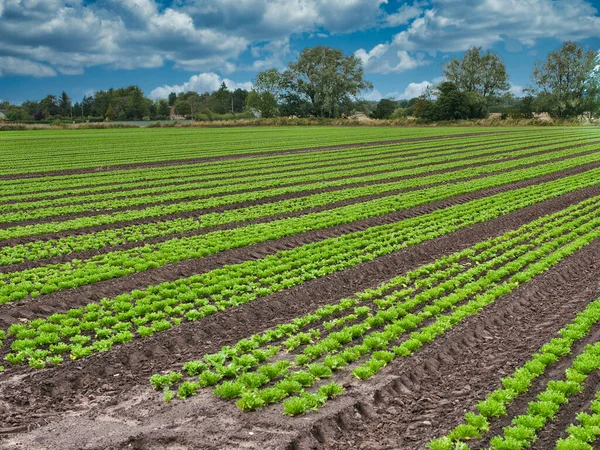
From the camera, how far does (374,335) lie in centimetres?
972

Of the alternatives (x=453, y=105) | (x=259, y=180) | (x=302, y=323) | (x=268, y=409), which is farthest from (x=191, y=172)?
(x=453, y=105)

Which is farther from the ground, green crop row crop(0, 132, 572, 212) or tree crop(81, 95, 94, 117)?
tree crop(81, 95, 94, 117)

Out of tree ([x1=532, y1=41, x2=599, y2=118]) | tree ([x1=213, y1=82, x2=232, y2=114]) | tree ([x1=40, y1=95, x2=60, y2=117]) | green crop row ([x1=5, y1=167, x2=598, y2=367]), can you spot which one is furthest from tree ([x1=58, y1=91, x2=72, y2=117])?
green crop row ([x1=5, y1=167, x2=598, y2=367])

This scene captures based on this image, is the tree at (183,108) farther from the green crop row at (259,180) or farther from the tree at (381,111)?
the green crop row at (259,180)

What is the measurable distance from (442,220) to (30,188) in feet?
70.3

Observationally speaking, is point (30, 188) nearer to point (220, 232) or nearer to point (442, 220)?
point (220, 232)

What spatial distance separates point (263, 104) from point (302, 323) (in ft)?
426

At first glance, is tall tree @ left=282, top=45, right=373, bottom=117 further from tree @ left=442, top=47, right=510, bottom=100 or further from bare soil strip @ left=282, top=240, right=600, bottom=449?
bare soil strip @ left=282, top=240, right=600, bottom=449

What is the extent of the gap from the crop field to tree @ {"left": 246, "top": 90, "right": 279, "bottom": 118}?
112222 millimetres

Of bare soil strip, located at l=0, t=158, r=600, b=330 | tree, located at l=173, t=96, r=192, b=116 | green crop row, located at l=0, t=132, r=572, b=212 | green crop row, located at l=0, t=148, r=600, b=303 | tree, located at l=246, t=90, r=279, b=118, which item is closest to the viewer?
bare soil strip, located at l=0, t=158, r=600, b=330

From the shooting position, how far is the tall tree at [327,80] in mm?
126812

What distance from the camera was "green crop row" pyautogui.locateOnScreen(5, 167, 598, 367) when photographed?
956cm

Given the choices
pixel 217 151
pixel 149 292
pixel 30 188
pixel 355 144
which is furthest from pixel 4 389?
pixel 355 144

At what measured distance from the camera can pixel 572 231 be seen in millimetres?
17594
